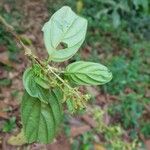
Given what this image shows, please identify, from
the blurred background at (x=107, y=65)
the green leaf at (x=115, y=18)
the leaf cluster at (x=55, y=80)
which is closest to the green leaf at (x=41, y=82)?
the leaf cluster at (x=55, y=80)

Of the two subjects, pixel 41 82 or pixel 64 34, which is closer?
pixel 41 82

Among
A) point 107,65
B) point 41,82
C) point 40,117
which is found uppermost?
point 41,82

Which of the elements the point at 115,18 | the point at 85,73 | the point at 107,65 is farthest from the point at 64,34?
the point at 115,18

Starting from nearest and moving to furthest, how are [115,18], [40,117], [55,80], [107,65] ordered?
[55,80] → [40,117] → [107,65] → [115,18]

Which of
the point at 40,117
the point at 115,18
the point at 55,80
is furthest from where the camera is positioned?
the point at 115,18

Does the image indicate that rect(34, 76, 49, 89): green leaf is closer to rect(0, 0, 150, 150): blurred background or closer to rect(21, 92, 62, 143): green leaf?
rect(21, 92, 62, 143): green leaf

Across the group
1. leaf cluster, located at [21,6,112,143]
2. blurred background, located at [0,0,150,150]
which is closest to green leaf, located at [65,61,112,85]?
leaf cluster, located at [21,6,112,143]

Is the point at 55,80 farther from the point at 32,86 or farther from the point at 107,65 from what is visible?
the point at 107,65

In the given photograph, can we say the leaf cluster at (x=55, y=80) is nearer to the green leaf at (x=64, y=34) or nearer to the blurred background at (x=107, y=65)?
the green leaf at (x=64, y=34)
